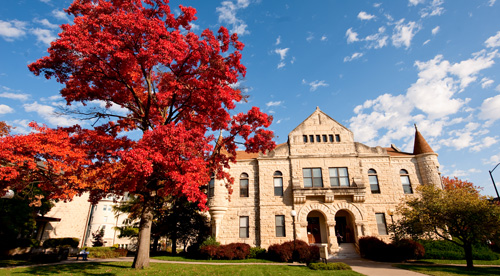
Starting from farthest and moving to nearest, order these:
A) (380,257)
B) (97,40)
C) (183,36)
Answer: (380,257) → (183,36) → (97,40)

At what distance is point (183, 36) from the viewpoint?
40.4ft

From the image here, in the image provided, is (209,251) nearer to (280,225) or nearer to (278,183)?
(280,225)

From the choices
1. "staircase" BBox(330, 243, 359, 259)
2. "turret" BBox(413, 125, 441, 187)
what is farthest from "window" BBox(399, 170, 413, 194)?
"staircase" BBox(330, 243, 359, 259)

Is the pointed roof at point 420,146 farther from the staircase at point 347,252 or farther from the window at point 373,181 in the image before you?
the staircase at point 347,252

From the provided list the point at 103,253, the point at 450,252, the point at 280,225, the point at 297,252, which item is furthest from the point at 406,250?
the point at 103,253

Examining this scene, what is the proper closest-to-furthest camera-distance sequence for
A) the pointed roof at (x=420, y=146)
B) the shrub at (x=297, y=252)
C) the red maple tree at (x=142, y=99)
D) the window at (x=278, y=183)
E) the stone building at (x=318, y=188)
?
1. the red maple tree at (x=142, y=99)
2. the shrub at (x=297, y=252)
3. the stone building at (x=318, y=188)
4. the window at (x=278, y=183)
5. the pointed roof at (x=420, y=146)

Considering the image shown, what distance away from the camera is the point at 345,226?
78.9ft

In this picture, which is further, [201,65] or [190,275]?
[201,65]

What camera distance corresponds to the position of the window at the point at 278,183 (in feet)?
77.2

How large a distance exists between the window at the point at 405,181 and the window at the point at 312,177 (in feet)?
25.7

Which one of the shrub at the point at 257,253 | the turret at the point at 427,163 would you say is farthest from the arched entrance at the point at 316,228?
the turret at the point at 427,163

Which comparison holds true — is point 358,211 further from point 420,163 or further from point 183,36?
point 183,36

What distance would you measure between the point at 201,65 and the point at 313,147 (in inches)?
600

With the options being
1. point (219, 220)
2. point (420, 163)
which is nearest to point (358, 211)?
point (420, 163)
